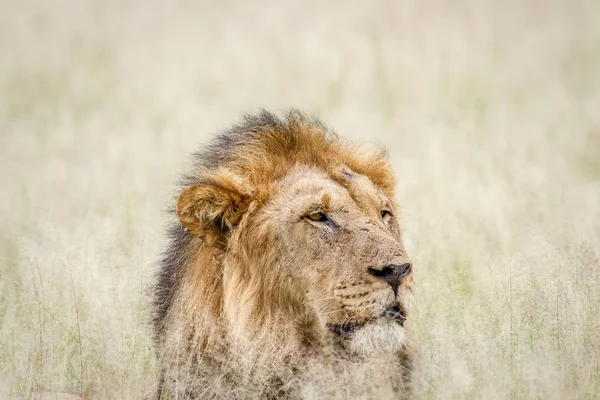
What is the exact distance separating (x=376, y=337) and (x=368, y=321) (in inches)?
3.3

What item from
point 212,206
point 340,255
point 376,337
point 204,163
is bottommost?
point 376,337

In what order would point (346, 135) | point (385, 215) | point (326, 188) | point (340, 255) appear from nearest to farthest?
point (340, 255)
point (326, 188)
point (385, 215)
point (346, 135)

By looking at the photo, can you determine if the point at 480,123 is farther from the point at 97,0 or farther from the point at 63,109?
the point at 97,0

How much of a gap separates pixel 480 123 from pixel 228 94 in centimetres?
397

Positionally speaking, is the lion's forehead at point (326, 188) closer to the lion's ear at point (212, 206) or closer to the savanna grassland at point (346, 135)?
the lion's ear at point (212, 206)

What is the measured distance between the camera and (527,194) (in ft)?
32.1

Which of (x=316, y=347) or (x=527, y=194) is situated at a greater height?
(x=527, y=194)

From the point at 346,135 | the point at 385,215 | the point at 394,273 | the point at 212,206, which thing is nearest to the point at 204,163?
the point at 212,206

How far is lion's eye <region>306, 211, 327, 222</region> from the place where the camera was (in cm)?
465

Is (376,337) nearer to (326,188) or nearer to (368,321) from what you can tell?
(368,321)

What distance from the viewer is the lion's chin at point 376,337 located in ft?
14.2

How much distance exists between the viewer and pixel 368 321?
14.1ft

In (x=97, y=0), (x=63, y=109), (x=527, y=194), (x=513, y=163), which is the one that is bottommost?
(x=527, y=194)

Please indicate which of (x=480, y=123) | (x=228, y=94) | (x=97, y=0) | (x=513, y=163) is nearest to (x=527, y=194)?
(x=513, y=163)
